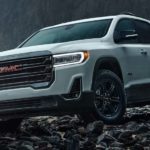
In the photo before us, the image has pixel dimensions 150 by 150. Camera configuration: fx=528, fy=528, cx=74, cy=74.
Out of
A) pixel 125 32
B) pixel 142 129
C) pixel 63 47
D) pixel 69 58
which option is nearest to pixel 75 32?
pixel 125 32

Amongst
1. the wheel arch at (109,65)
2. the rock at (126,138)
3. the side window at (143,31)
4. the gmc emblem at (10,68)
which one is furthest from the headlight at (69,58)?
the side window at (143,31)

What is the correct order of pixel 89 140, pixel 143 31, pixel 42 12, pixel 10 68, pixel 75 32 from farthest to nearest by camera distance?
pixel 42 12 → pixel 143 31 → pixel 75 32 → pixel 10 68 → pixel 89 140

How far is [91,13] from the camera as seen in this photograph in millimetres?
56562

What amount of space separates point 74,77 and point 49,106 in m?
0.52

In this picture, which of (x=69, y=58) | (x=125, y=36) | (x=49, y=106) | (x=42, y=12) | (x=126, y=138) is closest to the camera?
(x=126, y=138)

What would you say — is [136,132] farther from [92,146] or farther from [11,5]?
[11,5]

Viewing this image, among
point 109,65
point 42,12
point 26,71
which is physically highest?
point 26,71

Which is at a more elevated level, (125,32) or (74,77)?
(125,32)

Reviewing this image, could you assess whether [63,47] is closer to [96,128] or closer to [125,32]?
[96,128]

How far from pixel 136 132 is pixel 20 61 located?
6.21ft

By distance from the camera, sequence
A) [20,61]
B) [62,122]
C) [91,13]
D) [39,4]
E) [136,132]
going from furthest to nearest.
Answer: [39,4] < [91,13] < [62,122] < [20,61] < [136,132]

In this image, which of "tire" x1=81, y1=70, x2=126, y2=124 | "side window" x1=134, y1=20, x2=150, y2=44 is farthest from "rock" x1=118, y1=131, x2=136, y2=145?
"side window" x1=134, y1=20, x2=150, y2=44

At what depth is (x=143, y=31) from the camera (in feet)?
31.6

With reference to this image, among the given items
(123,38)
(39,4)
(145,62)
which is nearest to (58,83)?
(123,38)
